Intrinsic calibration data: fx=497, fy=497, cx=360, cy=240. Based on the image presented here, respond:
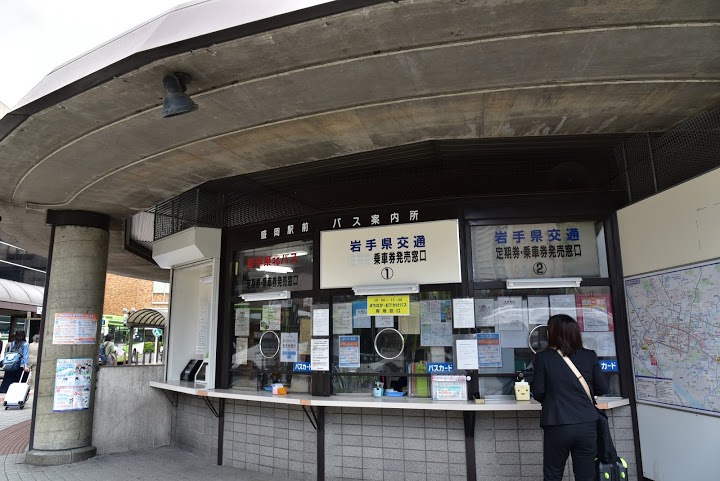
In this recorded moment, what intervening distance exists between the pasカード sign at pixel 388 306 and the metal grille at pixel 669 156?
2.55m

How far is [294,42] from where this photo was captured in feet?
10.0

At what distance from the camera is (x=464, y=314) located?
16.8 feet

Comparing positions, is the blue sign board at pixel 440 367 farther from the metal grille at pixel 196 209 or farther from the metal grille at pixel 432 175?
the metal grille at pixel 196 209

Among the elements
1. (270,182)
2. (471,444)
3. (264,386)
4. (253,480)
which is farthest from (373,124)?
(253,480)

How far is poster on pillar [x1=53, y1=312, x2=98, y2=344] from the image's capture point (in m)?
6.39

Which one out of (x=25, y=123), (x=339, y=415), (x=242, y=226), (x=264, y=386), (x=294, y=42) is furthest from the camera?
(x=242, y=226)

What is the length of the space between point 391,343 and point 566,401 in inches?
87.4

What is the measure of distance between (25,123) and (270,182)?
9.01 ft

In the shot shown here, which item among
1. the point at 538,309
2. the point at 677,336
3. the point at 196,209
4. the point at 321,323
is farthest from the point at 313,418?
the point at 677,336

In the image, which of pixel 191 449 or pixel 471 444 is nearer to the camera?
pixel 471 444

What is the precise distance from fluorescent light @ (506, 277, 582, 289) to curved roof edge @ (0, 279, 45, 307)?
51.5ft

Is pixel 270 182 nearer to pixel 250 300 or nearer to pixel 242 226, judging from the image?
pixel 242 226

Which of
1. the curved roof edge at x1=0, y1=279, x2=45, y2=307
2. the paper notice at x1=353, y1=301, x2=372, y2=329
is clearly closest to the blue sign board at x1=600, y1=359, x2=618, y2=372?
the paper notice at x1=353, y1=301, x2=372, y2=329

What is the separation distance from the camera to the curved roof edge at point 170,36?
2818 mm
